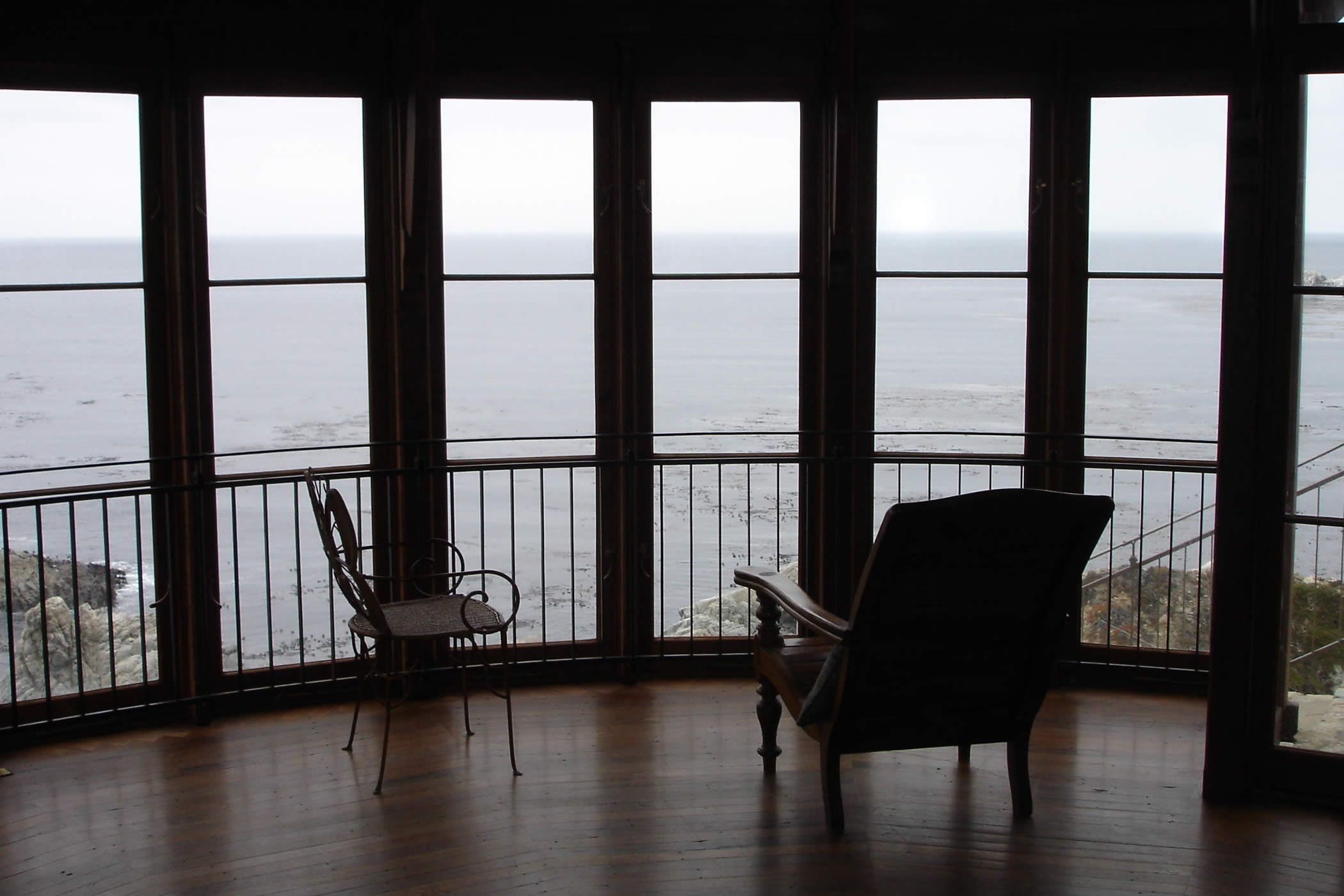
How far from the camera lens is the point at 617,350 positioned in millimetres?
4969

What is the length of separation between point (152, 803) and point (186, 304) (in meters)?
1.77

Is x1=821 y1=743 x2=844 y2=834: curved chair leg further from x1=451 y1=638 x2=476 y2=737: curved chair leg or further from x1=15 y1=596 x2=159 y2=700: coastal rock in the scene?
x1=15 y1=596 x2=159 y2=700: coastal rock

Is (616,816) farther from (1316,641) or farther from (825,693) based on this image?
(1316,641)

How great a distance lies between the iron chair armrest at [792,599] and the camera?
11.3 ft

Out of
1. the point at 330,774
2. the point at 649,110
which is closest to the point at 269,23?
the point at 649,110

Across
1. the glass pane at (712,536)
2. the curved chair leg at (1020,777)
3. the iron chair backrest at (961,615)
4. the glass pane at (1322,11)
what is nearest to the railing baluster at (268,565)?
the glass pane at (712,536)

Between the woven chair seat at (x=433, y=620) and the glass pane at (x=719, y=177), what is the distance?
5.27ft

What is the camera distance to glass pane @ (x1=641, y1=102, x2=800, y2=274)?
4.94m

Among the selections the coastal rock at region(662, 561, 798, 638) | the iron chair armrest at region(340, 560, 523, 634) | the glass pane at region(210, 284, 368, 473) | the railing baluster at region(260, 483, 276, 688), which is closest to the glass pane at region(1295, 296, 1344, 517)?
the coastal rock at region(662, 561, 798, 638)

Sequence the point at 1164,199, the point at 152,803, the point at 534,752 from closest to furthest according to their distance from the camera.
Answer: the point at 152,803
the point at 534,752
the point at 1164,199

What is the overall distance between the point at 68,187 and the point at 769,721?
304 centimetres

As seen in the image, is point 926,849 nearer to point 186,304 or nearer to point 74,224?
point 186,304

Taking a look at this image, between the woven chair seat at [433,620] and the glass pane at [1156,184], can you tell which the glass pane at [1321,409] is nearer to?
the glass pane at [1156,184]

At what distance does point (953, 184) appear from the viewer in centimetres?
492
